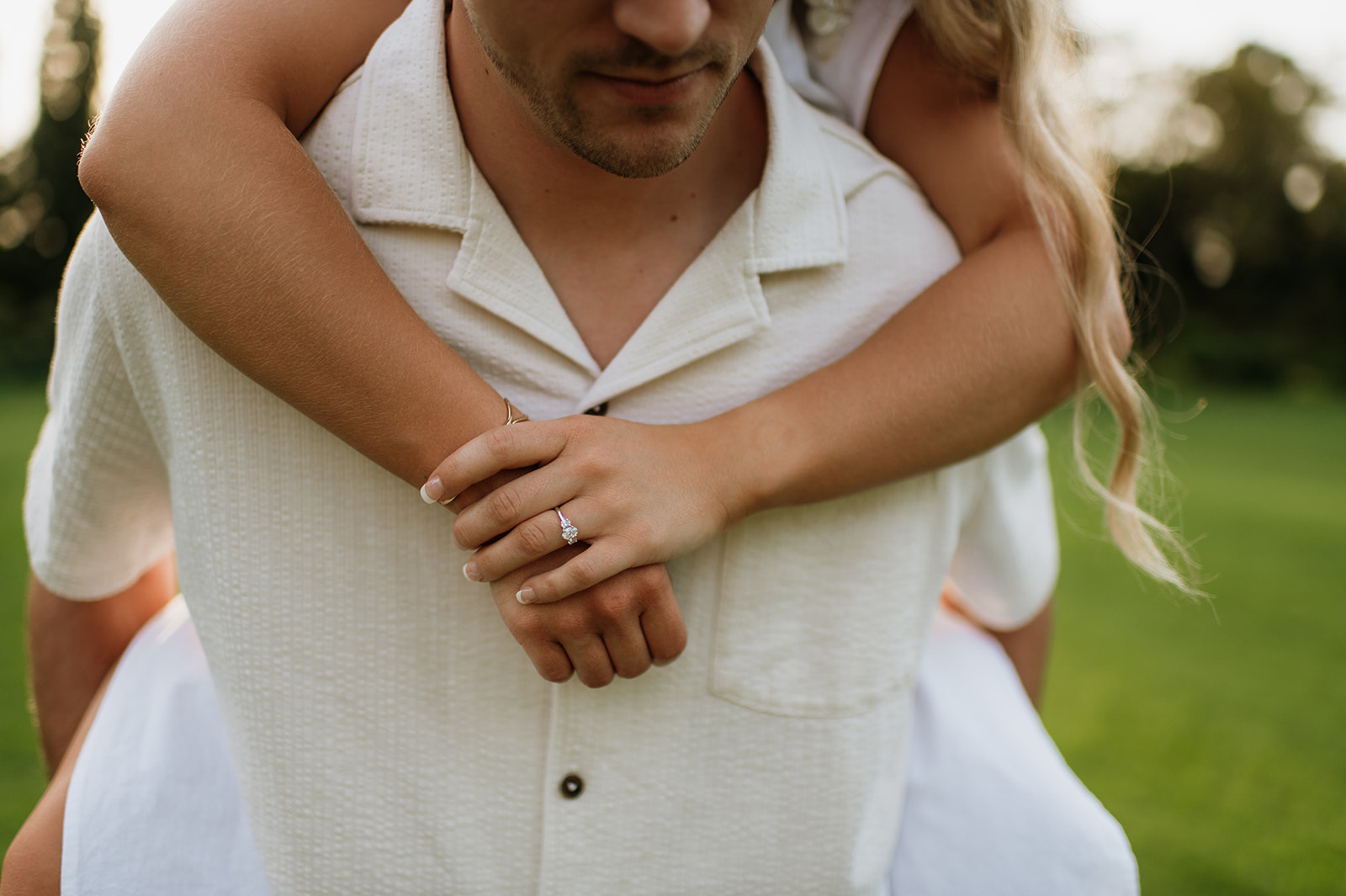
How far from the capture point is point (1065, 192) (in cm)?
122

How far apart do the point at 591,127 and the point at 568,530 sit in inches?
15.9

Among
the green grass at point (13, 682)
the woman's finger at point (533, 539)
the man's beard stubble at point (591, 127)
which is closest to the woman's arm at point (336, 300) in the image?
the woman's finger at point (533, 539)

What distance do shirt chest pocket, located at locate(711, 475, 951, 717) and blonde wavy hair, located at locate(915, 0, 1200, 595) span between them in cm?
25

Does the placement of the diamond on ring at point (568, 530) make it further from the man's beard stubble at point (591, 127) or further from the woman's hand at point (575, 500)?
the man's beard stubble at point (591, 127)

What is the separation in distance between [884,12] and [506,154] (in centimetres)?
55

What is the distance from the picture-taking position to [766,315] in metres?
1.17

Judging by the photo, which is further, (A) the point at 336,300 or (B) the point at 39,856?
(B) the point at 39,856

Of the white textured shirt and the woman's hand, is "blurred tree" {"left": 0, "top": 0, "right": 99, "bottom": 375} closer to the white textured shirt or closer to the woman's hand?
the white textured shirt

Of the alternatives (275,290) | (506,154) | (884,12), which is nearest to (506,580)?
(275,290)

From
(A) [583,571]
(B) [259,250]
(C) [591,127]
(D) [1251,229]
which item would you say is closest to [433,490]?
(A) [583,571]

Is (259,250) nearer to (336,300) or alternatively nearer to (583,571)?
(336,300)

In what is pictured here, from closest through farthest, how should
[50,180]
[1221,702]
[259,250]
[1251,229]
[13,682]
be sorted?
[259,250] → [13,682] → [1221,702] → [50,180] → [1251,229]

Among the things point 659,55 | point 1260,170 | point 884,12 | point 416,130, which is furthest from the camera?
point 1260,170

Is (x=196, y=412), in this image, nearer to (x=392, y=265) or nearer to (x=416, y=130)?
(x=392, y=265)
